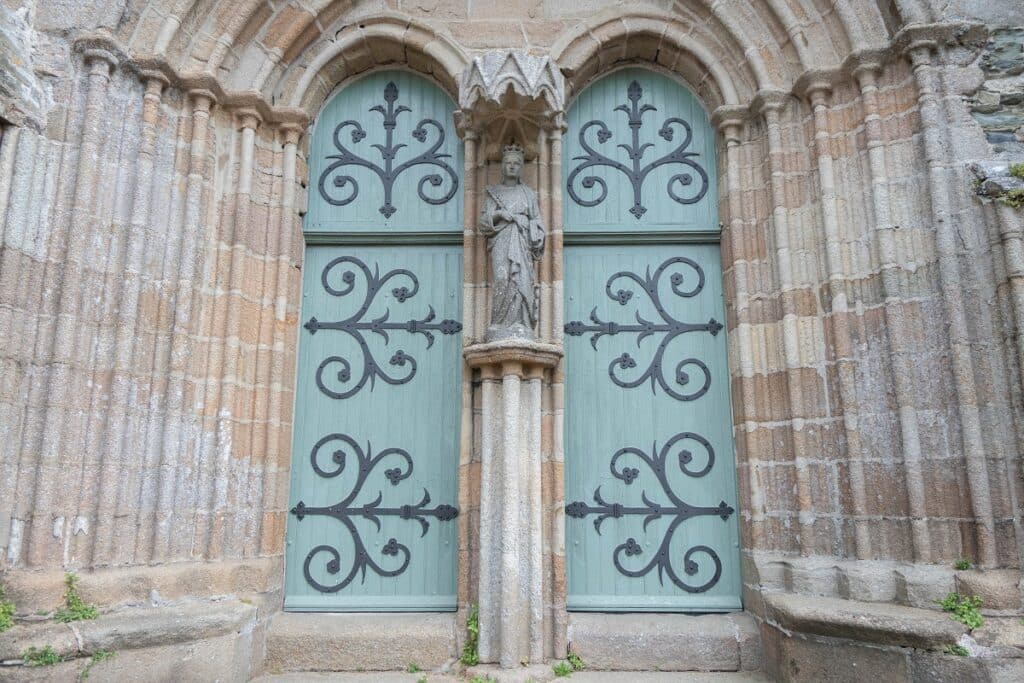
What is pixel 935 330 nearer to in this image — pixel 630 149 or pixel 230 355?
pixel 630 149

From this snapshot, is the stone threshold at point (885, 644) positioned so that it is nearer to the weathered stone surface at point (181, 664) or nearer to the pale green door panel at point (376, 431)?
the pale green door panel at point (376, 431)

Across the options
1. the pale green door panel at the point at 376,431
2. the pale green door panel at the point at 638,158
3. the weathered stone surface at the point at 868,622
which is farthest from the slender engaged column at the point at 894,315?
the pale green door panel at the point at 376,431

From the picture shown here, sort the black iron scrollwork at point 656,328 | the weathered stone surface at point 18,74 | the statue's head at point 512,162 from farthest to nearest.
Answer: the black iron scrollwork at point 656,328, the statue's head at point 512,162, the weathered stone surface at point 18,74

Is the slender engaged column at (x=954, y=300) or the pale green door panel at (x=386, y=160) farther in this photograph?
the pale green door panel at (x=386, y=160)

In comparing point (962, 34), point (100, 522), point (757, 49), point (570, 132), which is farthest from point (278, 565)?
point (962, 34)

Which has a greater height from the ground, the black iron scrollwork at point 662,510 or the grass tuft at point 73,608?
the black iron scrollwork at point 662,510

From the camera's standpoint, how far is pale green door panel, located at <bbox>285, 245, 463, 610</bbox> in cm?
485

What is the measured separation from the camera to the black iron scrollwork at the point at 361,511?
4.86 m

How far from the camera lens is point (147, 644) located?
3947mm

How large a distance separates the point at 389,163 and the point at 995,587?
4.36m

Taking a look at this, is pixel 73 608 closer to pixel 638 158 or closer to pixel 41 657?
pixel 41 657

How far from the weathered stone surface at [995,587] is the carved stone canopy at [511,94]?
339 cm

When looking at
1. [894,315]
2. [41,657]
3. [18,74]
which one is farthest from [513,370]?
[18,74]

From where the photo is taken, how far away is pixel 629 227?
5.30 meters
